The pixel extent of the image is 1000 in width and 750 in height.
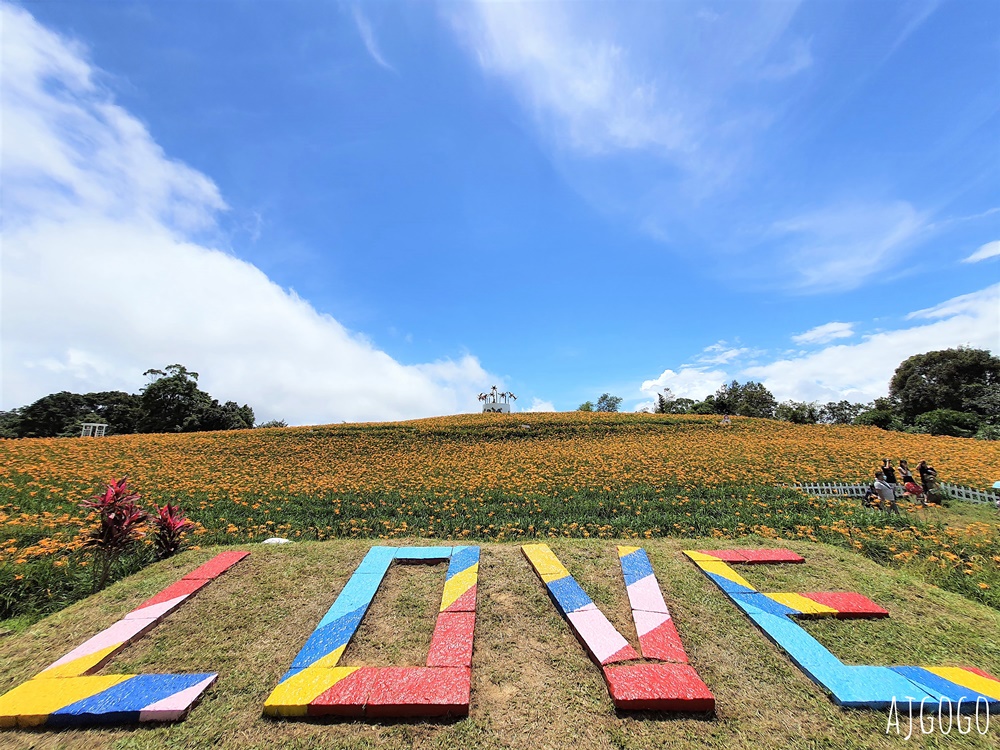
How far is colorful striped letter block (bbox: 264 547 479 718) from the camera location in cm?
333

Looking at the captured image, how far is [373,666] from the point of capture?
3846 mm

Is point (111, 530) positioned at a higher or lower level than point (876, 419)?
lower

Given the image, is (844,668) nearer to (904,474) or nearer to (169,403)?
(904,474)

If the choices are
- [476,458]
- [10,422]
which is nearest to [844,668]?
[476,458]

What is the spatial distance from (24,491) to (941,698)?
1576cm

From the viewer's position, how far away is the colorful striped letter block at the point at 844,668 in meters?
3.44

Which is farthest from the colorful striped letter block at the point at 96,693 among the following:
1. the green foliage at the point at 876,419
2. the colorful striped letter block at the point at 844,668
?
the green foliage at the point at 876,419

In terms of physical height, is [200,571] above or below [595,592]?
above

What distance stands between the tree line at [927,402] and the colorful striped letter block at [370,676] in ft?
112

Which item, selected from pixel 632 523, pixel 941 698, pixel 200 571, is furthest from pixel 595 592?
pixel 200 571

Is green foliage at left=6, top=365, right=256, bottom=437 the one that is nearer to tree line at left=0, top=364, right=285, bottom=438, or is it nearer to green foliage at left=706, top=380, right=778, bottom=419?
tree line at left=0, top=364, right=285, bottom=438

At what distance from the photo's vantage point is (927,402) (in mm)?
39906

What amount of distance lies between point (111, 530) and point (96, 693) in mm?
2916

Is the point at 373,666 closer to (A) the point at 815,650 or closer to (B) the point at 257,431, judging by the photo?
(A) the point at 815,650
